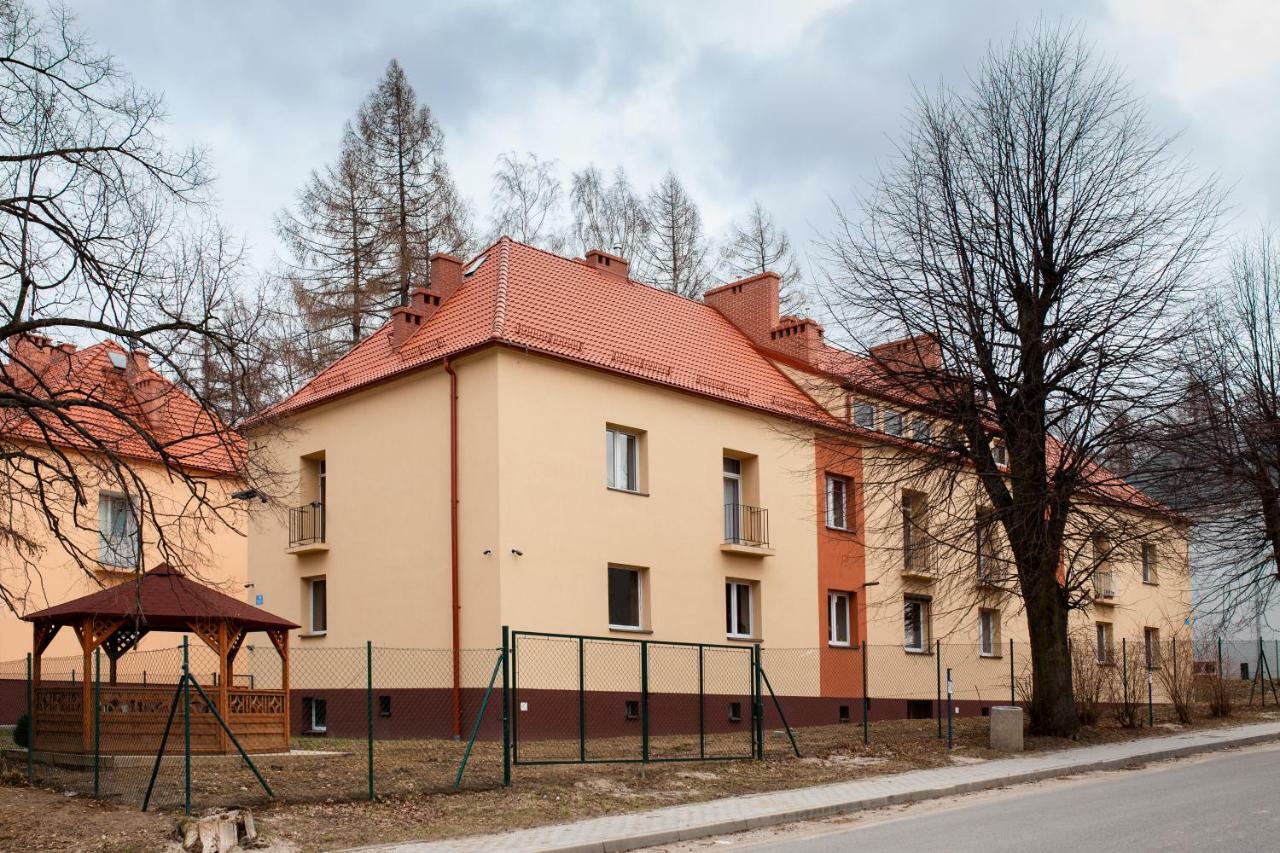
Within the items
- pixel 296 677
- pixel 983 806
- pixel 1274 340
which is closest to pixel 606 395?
pixel 296 677

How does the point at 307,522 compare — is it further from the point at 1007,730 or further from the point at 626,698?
the point at 1007,730

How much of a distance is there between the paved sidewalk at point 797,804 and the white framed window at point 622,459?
29.4 feet

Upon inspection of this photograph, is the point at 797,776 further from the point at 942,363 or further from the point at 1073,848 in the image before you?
the point at 942,363

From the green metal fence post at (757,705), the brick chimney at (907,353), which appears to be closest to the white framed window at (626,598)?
the green metal fence post at (757,705)

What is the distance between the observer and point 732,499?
2730 centimetres

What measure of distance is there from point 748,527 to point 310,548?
30.0 ft

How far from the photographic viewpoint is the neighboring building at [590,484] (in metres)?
23.1

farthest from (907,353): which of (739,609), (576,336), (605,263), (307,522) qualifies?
(307,522)

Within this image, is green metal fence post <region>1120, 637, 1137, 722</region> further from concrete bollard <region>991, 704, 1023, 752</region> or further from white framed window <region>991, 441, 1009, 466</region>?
concrete bollard <region>991, 704, 1023, 752</region>

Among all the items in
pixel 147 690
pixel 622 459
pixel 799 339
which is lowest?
pixel 147 690

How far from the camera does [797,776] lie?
1720 cm

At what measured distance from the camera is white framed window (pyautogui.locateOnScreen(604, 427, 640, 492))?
24797mm

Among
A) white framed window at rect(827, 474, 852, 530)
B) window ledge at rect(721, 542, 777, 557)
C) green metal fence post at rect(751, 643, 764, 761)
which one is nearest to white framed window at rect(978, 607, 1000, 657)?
white framed window at rect(827, 474, 852, 530)

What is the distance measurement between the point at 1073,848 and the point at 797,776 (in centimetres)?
688
